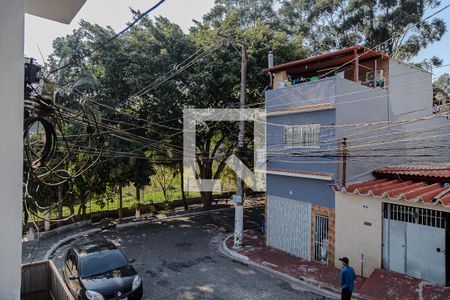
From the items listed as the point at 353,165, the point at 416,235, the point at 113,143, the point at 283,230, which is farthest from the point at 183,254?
the point at 416,235

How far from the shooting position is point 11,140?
1.29 metres

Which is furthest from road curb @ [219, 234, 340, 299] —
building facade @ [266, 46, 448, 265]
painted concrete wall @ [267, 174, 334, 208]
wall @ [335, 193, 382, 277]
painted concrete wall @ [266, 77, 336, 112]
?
painted concrete wall @ [266, 77, 336, 112]

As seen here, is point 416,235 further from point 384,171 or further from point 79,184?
point 79,184

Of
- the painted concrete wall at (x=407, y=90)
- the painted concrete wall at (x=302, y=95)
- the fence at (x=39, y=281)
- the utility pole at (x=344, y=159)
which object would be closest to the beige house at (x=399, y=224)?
the utility pole at (x=344, y=159)

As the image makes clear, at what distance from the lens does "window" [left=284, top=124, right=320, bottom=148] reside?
11414 millimetres

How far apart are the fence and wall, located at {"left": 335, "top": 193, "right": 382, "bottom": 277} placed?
8245mm

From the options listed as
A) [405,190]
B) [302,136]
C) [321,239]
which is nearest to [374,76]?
[302,136]

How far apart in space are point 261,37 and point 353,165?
9.26 metres

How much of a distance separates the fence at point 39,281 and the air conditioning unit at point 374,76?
473 inches

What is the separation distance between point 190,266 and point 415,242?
712cm

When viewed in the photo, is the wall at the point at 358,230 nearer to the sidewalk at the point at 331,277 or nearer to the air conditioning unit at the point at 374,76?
the sidewalk at the point at 331,277

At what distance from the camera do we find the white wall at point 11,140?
50.4 inches

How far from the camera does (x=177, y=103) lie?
16.9 meters

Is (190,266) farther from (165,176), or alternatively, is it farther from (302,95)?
(165,176)
